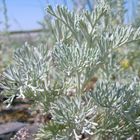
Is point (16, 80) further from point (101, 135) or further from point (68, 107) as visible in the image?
point (101, 135)

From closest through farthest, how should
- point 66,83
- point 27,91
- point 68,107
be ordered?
point 68,107 < point 27,91 < point 66,83

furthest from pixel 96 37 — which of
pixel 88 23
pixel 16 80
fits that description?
pixel 16 80

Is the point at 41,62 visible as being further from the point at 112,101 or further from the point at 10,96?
the point at 112,101

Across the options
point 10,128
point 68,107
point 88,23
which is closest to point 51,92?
point 68,107

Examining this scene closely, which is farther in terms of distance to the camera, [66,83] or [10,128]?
[10,128]

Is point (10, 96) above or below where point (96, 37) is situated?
below

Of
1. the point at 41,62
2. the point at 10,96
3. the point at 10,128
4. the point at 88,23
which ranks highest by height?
the point at 88,23

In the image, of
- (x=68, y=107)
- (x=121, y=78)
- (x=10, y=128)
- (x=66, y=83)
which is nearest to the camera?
(x=68, y=107)
